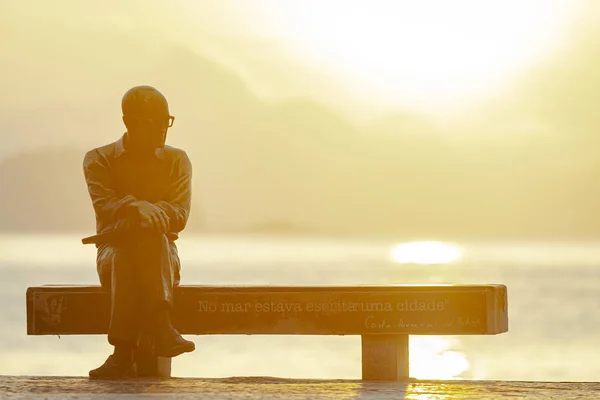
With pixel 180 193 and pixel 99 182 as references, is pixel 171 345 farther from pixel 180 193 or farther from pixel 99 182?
pixel 99 182

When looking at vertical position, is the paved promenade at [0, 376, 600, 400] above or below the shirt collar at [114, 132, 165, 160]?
below

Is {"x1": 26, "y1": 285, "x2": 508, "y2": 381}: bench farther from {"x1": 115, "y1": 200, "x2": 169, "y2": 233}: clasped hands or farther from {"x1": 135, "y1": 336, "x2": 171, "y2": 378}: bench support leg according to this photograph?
{"x1": 115, "y1": 200, "x2": 169, "y2": 233}: clasped hands

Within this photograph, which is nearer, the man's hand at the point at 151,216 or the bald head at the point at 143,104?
the man's hand at the point at 151,216

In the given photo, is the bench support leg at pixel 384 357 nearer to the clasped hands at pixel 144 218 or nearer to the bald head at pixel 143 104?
the clasped hands at pixel 144 218

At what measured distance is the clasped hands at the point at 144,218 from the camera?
11.6 meters

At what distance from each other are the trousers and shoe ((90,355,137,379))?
18 cm

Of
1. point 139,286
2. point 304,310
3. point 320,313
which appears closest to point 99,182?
point 139,286

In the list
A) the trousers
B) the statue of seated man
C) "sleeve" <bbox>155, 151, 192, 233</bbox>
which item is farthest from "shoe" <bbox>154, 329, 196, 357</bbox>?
"sleeve" <bbox>155, 151, 192, 233</bbox>

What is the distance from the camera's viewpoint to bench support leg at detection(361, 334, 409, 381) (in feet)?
38.5

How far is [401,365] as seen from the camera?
11820mm

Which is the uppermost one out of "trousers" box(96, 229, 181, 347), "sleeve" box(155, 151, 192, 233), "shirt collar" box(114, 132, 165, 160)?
"shirt collar" box(114, 132, 165, 160)
